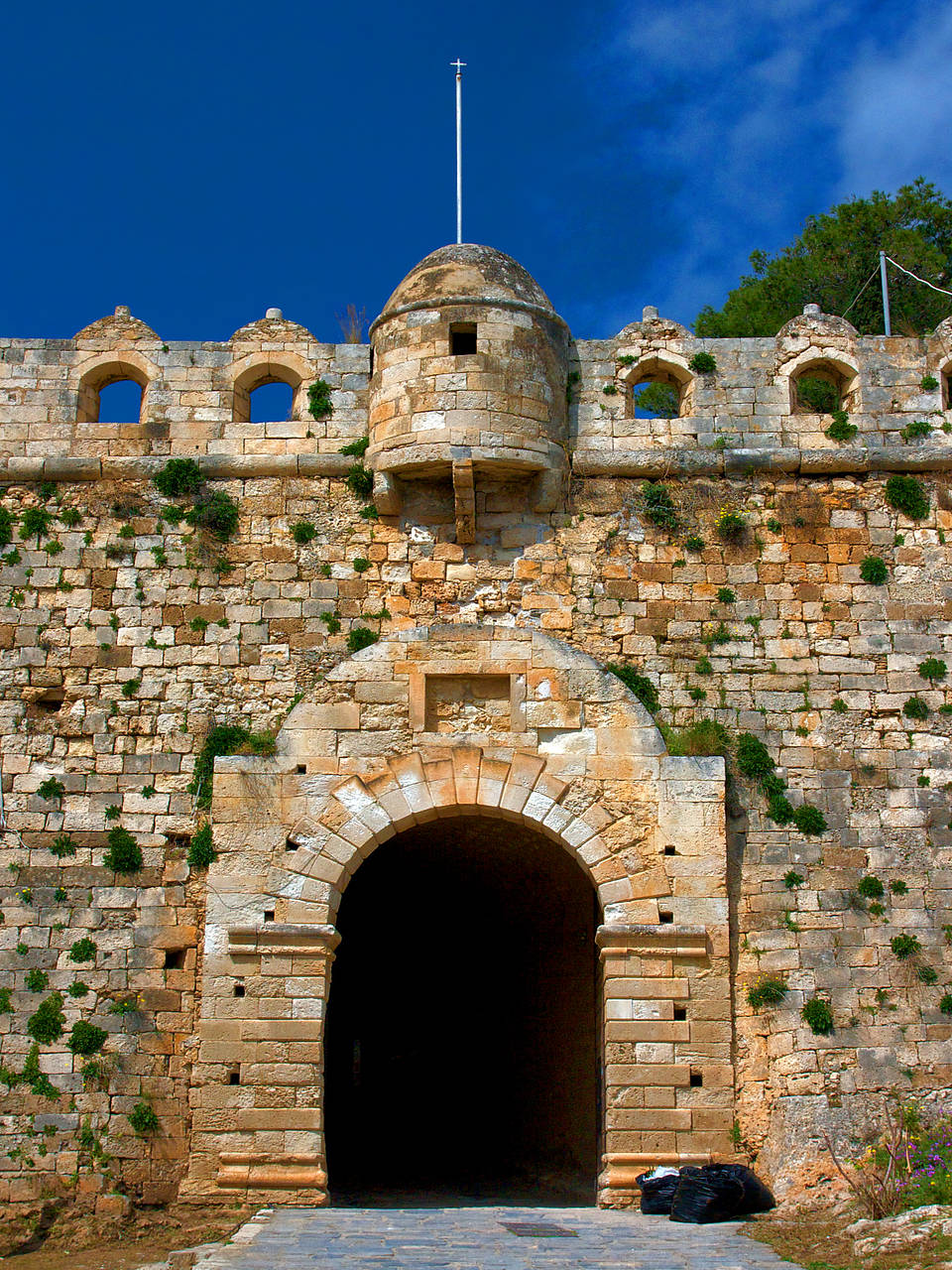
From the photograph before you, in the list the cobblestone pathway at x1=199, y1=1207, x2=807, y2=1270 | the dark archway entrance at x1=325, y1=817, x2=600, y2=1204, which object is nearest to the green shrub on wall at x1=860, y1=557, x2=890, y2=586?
the dark archway entrance at x1=325, y1=817, x2=600, y2=1204

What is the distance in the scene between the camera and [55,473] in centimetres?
1259

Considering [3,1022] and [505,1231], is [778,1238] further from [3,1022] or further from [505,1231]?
[3,1022]

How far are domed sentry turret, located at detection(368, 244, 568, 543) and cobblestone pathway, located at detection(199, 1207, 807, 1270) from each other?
5.51 metres

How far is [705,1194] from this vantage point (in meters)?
10.0

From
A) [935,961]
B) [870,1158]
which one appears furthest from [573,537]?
[870,1158]

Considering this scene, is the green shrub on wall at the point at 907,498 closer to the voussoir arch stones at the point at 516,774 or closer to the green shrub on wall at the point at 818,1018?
the voussoir arch stones at the point at 516,774

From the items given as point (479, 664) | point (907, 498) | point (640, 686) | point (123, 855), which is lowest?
point (123, 855)

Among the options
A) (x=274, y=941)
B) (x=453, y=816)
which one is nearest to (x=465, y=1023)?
(x=453, y=816)

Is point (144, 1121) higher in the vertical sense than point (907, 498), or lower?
lower

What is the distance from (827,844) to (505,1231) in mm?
4030

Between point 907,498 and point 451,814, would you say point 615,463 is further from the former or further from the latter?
point 451,814

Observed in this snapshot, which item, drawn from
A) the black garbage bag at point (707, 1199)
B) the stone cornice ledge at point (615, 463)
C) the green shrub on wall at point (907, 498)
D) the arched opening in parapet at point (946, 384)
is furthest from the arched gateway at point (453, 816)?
the arched opening in parapet at point (946, 384)

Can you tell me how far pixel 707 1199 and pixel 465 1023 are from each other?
7.77 metres

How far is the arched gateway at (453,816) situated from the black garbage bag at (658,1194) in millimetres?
207
